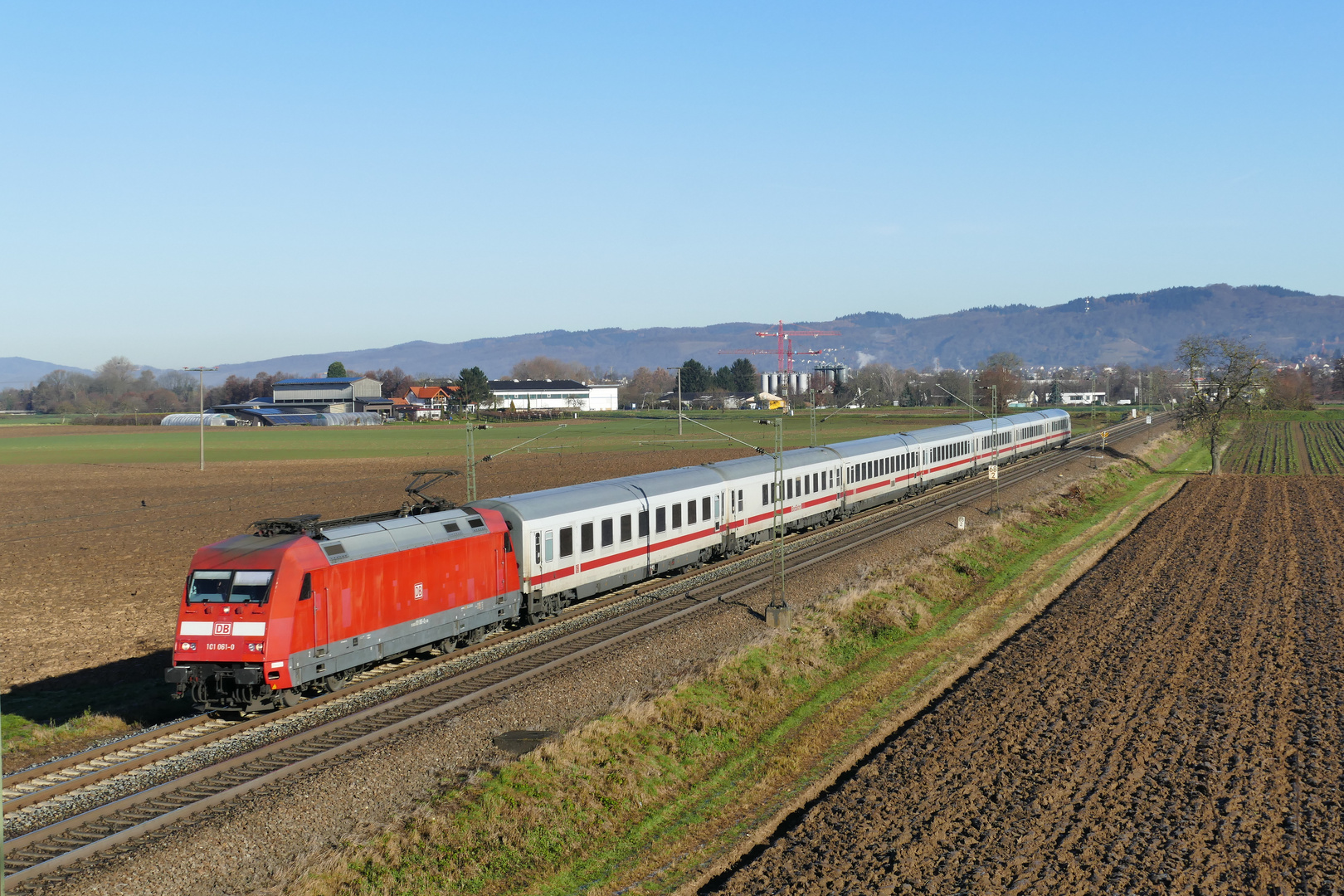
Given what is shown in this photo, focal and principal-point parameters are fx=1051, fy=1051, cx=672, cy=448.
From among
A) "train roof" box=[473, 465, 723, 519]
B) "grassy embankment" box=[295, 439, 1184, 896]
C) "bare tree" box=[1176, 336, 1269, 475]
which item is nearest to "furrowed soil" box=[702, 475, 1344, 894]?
"grassy embankment" box=[295, 439, 1184, 896]

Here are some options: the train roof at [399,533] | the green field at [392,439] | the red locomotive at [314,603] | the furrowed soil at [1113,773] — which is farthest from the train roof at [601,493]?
the green field at [392,439]

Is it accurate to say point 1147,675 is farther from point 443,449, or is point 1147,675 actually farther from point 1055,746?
point 443,449

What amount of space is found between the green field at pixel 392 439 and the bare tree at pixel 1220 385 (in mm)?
33279

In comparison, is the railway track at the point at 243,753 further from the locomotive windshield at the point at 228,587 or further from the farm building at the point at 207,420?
the farm building at the point at 207,420

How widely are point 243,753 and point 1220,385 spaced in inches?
3228

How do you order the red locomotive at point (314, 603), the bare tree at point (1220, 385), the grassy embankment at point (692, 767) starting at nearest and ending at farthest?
1. the grassy embankment at point (692, 767)
2. the red locomotive at point (314, 603)
3. the bare tree at point (1220, 385)

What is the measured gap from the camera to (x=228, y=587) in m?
21.0

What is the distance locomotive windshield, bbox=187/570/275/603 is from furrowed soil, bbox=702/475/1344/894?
35.6ft

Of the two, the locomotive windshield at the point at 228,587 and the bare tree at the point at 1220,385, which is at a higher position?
the bare tree at the point at 1220,385

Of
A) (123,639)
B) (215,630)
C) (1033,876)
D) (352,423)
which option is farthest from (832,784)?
(352,423)

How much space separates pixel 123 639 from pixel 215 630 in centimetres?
1078

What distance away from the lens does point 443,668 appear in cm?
2573

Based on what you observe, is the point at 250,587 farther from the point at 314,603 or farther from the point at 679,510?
the point at 679,510

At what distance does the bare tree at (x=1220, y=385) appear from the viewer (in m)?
81.4
